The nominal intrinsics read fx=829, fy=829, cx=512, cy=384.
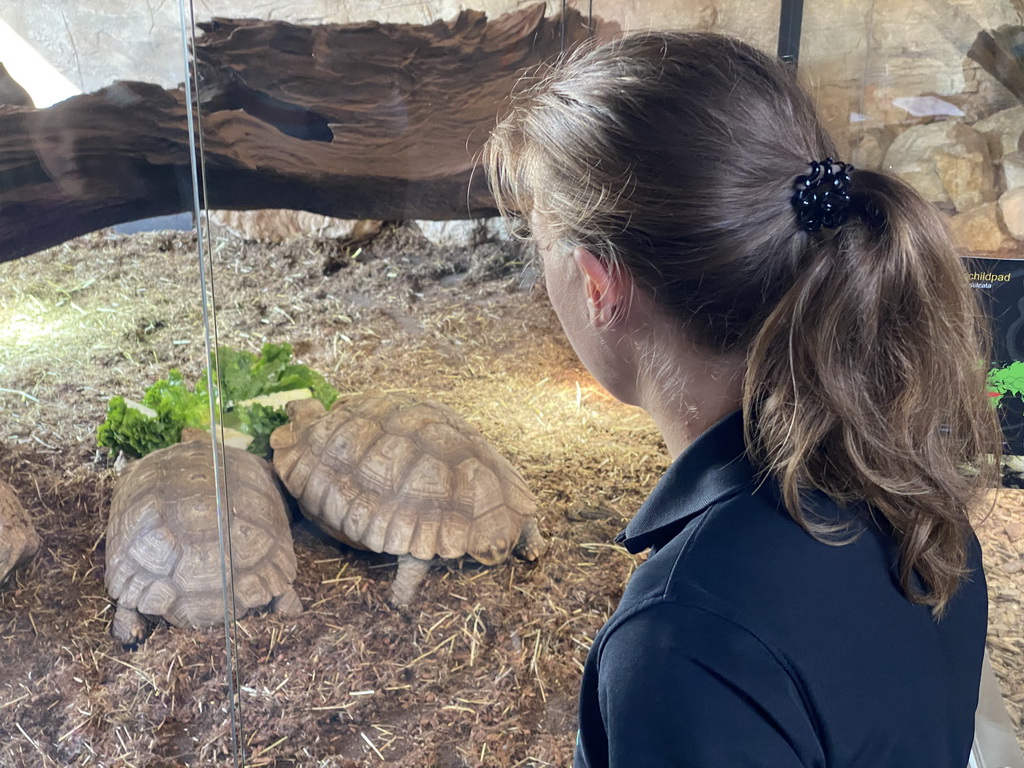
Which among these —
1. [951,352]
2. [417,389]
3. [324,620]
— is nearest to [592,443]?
[417,389]

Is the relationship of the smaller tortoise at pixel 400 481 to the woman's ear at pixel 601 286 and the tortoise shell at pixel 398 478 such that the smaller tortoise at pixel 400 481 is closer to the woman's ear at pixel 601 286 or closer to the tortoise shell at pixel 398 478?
the tortoise shell at pixel 398 478

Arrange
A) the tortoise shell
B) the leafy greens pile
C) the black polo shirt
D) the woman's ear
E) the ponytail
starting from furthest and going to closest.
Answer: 1. the tortoise shell
2. the leafy greens pile
3. the woman's ear
4. the ponytail
5. the black polo shirt

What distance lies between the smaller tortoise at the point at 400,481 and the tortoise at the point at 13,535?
1.53ft

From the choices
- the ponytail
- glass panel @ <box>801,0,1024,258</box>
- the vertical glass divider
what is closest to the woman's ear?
the ponytail

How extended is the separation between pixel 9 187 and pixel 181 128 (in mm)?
314

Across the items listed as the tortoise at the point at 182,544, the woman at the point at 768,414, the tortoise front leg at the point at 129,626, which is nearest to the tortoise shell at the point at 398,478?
the tortoise at the point at 182,544

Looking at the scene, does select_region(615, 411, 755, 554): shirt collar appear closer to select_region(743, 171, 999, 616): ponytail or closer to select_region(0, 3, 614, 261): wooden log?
select_region(743, 171, 999, 616): ponytail

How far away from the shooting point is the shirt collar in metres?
0.79

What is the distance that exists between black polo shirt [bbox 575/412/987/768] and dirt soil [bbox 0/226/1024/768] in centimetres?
94

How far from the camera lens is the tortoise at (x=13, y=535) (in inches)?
60.9

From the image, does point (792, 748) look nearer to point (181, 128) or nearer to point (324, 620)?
point (324, 620)

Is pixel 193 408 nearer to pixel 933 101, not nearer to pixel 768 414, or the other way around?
pixel 768 414

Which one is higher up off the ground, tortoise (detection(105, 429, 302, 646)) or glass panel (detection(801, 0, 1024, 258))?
glass panel (detection(801, 0, 1024, 258))

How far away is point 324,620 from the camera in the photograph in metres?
1.71
